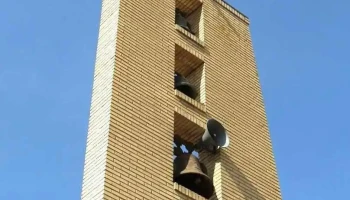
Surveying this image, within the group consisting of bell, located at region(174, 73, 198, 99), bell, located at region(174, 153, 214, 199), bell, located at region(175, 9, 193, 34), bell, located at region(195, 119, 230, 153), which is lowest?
bell, located at region(174, 153, 214, 199)

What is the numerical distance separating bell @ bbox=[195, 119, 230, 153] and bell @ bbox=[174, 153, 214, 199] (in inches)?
17.3

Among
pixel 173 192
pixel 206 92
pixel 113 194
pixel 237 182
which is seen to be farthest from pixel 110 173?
pixel 206 92

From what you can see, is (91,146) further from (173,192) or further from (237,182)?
(237,182)

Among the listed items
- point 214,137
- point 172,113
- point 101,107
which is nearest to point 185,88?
point 172,113

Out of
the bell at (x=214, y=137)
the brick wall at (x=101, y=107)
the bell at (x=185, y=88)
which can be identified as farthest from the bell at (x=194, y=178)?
the bell at (x=185, y=88)

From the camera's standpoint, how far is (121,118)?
10312mm

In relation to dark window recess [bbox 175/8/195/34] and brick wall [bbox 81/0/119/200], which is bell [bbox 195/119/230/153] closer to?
brick wall [bbox 81/0/119/200]

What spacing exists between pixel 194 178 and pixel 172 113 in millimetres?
1113

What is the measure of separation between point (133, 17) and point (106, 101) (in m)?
2.19

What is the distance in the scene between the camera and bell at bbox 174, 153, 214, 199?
10742 mm

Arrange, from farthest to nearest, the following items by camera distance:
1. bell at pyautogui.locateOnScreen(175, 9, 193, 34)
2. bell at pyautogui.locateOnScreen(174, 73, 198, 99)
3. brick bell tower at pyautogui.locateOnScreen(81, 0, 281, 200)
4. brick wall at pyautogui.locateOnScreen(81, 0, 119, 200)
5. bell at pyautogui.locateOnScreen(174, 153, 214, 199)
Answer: bell at pyautogui.locateOnScreen(175, 9, 193, 34), bell at pyautogui.locateOnScreen(174, 73, 198, 99), bell at pyautogui.locateOnScreen(174, 153, 214, 199), brick bell tower at pyautogui.locateOnScreen(81, 0, 281, 200), brick wall at pyautogui.locateOnScreen(81, 0, 119, 200)

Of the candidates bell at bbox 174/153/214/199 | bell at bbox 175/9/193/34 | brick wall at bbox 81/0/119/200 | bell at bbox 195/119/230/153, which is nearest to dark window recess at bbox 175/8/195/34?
bell at bbox 175/9/193/34

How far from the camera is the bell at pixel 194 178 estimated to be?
10742 millimetres

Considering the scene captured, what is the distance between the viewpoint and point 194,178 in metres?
10.8
